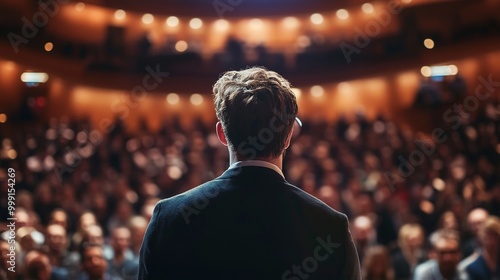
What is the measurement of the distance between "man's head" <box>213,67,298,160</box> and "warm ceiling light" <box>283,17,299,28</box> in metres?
17.1

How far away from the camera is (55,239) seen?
15.9 ft

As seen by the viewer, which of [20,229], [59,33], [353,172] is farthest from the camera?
[59,33]

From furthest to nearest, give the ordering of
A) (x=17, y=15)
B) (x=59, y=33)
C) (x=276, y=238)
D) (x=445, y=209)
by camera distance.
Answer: (x=59, y=33) → (x=17, y=15) → (x=445, y=209) → (x=276, y=238)

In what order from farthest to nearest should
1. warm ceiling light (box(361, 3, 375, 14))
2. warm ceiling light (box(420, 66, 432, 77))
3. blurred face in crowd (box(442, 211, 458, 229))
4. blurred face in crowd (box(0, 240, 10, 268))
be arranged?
warm ceiling light (box(361, 3, 375, 14)) < warm ceiling light (box(420, 66, 432, 77)) < blurred face in crowd (box(442, 211, 458, 229)) < blurred face in crowd (box(0, 240, 10, 268))

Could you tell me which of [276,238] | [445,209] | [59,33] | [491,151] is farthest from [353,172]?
[59,33]

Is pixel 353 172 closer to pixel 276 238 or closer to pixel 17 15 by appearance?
pixel 276 238

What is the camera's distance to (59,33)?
51.4ft

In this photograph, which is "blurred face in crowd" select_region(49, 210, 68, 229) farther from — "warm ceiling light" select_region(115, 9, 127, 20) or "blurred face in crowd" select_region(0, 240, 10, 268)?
"warm ceiling light" select_region(115, 9, 127, 20)

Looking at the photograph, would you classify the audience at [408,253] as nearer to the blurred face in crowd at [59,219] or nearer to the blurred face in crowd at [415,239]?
the blurred face in crowd at [415,239]

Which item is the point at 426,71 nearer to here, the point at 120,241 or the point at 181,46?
the point at 181,46

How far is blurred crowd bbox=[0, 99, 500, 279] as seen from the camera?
4.57 meters

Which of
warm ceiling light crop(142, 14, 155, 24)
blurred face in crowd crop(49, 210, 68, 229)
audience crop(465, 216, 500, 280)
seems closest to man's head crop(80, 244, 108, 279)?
blurred face in crowd crop(49, 210, 68, 229)

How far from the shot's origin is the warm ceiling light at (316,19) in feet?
59.2

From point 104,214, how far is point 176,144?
3.99 meters
